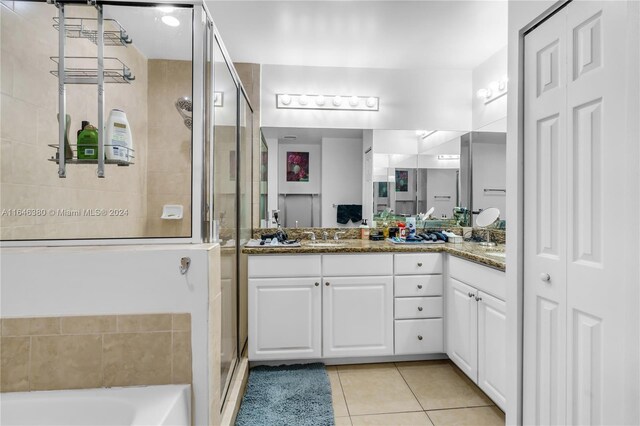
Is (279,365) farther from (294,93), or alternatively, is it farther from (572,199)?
(294,93)

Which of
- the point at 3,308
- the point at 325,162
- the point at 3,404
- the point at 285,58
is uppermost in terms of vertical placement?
the point at 285,58

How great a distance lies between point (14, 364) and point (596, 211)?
7.07ft

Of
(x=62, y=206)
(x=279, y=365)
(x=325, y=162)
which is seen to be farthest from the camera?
(x=325, y=162)

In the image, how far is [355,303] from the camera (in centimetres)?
226

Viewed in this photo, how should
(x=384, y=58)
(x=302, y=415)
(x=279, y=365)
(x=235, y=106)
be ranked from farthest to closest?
(x=384, y=58) < (x=279, y=365) < (x=235, y=106) < (x=302, y=415)

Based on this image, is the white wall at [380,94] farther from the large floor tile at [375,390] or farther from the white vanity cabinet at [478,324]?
the large floor tile at [375,390]

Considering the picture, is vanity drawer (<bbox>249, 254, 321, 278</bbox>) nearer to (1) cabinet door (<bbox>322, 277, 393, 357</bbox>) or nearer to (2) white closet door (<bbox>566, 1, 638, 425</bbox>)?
(1) cabinet door (<bbox>322, 277, 393, 357</bbox>)

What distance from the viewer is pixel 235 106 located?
6.53ft

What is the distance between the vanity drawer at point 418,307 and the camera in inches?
90.3

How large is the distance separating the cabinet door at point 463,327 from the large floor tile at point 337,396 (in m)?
0.82

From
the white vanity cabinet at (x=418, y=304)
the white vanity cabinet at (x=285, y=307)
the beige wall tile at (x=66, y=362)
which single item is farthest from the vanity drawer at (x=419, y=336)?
the beige wall tile at (x=66, y=362)

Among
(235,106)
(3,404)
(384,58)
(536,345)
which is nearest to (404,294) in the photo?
(536,345)

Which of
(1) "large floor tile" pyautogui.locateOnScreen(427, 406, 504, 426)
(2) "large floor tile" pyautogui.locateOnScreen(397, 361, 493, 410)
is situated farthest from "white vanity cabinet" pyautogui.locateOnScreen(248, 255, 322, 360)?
(1) "large floor tile" pyautogui.locateOnScreen(427, 406, 504, 426)

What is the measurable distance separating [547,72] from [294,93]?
1.96 m
